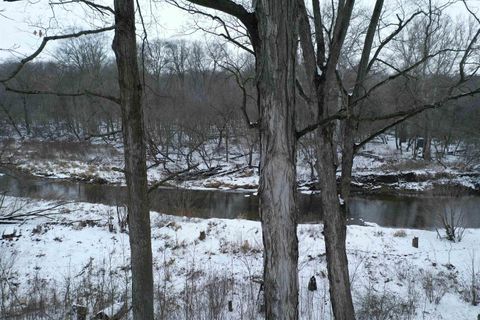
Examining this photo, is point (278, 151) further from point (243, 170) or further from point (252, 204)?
point (243, 170)

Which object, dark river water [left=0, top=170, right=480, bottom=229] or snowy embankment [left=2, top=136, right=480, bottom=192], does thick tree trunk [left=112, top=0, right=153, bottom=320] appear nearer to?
dark river water [left=0, top=170, right=480, bottom=229]

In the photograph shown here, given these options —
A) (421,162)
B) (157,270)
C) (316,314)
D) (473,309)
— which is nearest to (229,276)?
(157,270)

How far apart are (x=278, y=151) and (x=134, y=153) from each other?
182cm

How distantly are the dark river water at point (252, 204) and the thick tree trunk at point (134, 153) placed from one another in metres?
12.0

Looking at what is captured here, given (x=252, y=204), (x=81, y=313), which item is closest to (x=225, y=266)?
(x=81, y=313)

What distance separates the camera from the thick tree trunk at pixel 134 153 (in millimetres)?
3289

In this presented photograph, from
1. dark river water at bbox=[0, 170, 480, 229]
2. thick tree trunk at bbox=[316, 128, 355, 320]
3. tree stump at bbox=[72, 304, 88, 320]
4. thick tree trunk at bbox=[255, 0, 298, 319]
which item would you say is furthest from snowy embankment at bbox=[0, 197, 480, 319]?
thick tree trunk at bbox=[255, 0, 298, 319]

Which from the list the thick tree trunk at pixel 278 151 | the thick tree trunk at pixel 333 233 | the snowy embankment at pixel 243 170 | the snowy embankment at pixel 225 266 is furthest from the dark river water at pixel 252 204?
the thick tree trunk at pixel 278 151

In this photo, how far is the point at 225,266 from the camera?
9367 mm

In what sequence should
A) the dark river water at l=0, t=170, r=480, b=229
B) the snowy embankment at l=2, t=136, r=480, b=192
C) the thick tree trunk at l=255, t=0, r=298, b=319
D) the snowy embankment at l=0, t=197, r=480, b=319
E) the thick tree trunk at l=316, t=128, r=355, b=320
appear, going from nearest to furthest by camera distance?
the thick tree trunk at l=255, t=0, r=298, b=319 < the thick tree trunk at l=316, t=128, r=355, b=320 < the snowy embankment at l=0, t=197, r=480, b=319 < the dark river water at l=0, t=170, r=480, b=229 < the snowy embankment at l=2, t=136, r=480, b=192

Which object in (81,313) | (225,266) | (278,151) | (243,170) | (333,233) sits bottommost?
(225,266)

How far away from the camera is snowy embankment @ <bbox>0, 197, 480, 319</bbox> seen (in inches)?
266

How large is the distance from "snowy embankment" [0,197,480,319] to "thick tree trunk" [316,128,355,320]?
3.87 ft

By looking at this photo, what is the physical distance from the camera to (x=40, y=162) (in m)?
29.1
